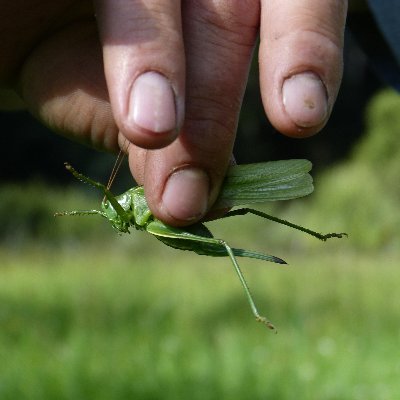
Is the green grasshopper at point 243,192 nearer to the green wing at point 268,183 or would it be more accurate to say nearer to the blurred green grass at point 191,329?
the green wing at point 268,183

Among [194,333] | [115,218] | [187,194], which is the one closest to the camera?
[187,194]

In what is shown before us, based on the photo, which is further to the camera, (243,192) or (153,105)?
(243,192)

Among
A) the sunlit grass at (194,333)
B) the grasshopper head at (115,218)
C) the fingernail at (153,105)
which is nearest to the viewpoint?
the fingernail at (153,105)

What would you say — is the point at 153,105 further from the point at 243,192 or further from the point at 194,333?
the point at 194,333

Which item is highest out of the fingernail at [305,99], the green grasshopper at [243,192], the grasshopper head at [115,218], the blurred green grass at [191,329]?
the fingernail at [305,99]

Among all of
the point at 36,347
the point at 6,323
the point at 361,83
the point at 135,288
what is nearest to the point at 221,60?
the point at 36,347

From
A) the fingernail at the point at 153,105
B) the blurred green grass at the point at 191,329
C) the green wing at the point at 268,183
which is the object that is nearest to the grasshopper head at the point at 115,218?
the green wing at the point at 268,183

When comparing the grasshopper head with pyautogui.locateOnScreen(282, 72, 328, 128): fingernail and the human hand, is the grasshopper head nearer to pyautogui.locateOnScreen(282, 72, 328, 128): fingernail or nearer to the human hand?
the human hand

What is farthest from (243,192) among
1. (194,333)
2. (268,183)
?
(194,333)
